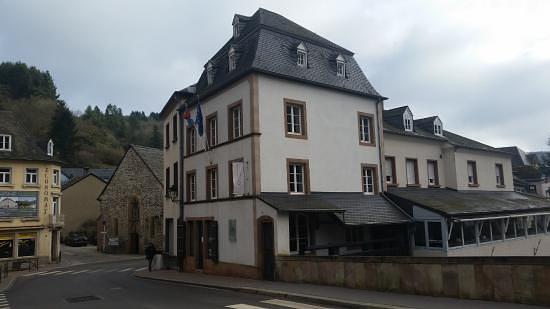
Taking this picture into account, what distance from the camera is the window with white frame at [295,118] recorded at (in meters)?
20.9

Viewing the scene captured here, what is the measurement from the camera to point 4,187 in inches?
1410

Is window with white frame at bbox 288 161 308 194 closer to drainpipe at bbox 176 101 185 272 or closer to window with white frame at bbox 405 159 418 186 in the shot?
drainpipe at bbox 176 101 185 272

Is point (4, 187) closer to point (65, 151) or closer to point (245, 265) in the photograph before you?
point (245, 265)

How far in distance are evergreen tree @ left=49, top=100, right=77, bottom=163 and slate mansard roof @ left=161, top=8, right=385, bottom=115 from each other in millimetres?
60659

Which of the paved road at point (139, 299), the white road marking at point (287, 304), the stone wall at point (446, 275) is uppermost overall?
the stone wall at point (446, 275)

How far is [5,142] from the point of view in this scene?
37.4m

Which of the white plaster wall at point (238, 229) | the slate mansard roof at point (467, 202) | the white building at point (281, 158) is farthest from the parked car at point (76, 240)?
the slate mansard roof at point (467, 202)

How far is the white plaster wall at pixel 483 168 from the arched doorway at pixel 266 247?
17.4 metres

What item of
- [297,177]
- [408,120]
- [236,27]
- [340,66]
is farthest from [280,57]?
[408,120]

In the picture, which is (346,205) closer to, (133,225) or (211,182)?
(211,182)

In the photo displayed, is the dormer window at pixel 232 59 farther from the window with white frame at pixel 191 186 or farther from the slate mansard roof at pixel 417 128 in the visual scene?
the slate mansard roof at pixel 417 128

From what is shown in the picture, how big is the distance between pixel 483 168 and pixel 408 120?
26.4ft

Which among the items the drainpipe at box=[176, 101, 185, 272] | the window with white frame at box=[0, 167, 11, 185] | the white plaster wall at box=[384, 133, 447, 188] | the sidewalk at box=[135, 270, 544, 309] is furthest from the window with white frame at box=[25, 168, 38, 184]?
the white plaster wall at box=[384, 133, 447, 188]

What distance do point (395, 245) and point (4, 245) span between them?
100ft
